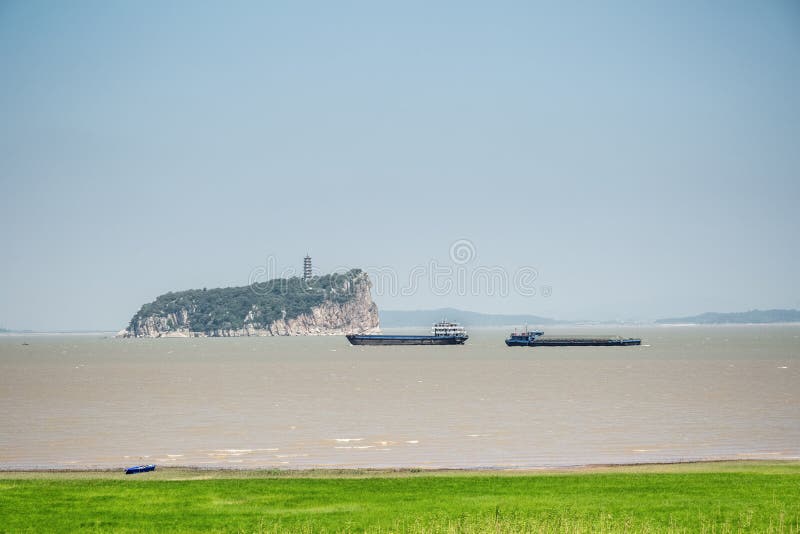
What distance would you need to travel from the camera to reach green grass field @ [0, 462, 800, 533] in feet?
71.5

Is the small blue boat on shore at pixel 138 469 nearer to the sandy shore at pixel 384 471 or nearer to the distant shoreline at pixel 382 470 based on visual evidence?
the sandy shore at pixel 384 471

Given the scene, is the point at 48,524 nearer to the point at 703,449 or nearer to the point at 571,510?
the point at 571,510

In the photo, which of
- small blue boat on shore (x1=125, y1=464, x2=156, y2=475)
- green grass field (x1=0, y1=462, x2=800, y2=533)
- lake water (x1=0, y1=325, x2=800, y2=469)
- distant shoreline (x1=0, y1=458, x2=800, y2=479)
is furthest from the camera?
lake water (x1=0, y1=325, x2=800, y2=469)

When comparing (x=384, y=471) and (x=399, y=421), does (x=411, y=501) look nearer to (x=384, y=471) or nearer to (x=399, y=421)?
(x=384, y=471)

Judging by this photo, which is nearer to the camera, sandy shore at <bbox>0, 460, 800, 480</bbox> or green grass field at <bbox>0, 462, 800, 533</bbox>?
green grass field at <bbox>0, 462, 800, 533</bbox>

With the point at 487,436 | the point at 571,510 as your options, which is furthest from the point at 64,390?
the point at 571,510

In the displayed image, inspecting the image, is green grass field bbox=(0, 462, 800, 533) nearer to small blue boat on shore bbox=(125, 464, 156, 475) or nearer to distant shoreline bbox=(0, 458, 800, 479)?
distant shoreline bbox=(0, 458, 800, 479)

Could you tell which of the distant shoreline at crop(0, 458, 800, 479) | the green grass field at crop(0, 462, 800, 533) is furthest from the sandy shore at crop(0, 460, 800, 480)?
the green grass field at crop(0, 462, 800, 533)

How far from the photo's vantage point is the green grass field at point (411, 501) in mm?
21797

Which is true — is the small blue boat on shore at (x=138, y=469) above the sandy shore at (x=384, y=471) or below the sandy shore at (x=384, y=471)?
above

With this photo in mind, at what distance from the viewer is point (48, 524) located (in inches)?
866

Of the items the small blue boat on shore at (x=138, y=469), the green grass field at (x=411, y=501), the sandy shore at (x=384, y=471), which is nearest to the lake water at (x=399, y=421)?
the sandy shore at (x=384, y=471)

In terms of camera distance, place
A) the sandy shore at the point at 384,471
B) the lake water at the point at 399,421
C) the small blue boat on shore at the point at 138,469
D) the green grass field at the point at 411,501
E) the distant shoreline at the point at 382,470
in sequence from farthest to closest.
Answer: the lake water at the point at 399,421, the small blue boat on shore at the point at 138,469, the distant shoreline at the point at 382,470, the sandy shore at the point at 384,471, the green grass field at the point at 411,501

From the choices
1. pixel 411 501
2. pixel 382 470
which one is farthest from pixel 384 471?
pixel 411 501
